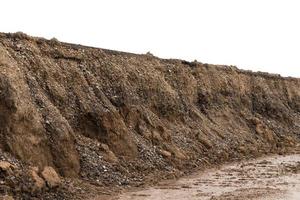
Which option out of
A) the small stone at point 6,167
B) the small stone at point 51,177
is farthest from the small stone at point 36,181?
the small stone at point 6,167

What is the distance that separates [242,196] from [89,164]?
6124 mm

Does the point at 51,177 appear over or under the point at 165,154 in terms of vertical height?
under

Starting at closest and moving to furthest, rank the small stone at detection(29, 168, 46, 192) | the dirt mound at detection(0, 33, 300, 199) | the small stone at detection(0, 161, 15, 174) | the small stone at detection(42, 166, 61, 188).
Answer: the small stone at detection(0, 161, 15, 174), the small stone at detection(29, 168, 46, 192), the small stone at detection(42, 166, 61, 188), the dirt mound at detection(0, 33, 300, 199)

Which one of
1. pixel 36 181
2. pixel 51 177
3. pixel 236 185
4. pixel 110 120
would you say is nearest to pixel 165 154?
pixel 110 120

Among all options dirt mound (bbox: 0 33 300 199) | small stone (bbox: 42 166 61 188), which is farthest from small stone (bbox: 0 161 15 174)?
small stone (bbox: 42 166 61 188)

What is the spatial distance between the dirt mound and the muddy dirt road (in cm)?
121

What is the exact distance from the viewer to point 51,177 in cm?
1675

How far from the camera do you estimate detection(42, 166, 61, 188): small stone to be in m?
16.5

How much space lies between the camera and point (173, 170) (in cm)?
2256

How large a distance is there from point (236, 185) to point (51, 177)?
26.7 ft

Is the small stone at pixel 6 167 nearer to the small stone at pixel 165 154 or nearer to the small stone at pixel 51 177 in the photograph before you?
the small stone at pixel 51 177

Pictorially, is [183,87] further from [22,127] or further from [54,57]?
[22,127]

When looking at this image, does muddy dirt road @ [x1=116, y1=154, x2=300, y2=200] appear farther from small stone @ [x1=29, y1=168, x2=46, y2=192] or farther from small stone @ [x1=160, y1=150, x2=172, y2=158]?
small stone @ [x1=29, y1=168, x2=46, y2=192]

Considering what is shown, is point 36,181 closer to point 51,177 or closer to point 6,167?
point 51,177
